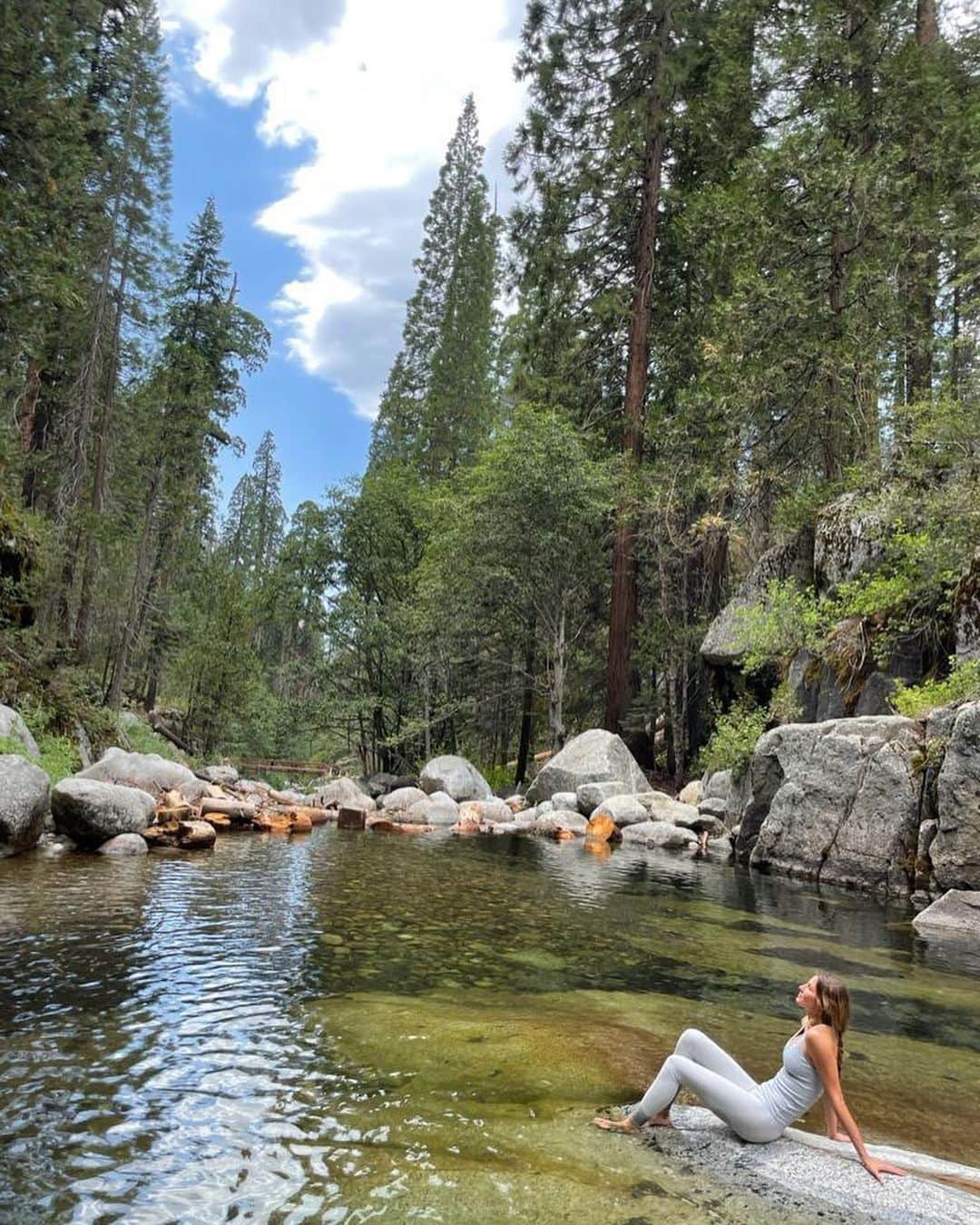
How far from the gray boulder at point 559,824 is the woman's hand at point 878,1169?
13.1 meters

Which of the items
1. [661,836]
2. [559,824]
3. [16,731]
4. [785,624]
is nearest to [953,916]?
[785,624]

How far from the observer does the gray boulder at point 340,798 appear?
60.4ft

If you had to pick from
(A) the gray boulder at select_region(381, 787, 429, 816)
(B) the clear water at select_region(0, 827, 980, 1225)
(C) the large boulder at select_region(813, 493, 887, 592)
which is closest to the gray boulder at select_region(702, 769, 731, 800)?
(C) the large boulder at select_region(813, 493, 887, 592)

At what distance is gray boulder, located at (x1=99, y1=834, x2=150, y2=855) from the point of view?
32.7 feet

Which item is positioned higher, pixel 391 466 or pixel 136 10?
pixel 136 10

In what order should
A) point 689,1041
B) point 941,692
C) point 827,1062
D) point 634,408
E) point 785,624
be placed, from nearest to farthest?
point 827,1062 → point 689,1041 → point 941,692 → point 785,624 → point 634,408

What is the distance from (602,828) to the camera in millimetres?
15609

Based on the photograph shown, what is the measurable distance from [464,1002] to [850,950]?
4.06 metres

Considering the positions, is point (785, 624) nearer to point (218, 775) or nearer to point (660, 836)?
point (660, 836)

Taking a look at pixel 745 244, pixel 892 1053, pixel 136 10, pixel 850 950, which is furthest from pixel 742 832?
pixel 136 10

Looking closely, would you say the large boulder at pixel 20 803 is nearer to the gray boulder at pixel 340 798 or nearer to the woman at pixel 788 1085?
the woman at pixel 788 1085

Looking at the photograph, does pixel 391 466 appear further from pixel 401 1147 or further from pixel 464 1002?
pixel 401 1147

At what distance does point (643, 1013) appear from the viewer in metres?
Result: 5.29

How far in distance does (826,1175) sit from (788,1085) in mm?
341
